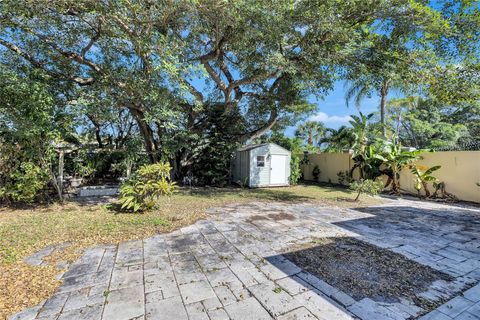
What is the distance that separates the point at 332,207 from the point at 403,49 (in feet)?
18.4

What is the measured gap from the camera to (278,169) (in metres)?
12.3

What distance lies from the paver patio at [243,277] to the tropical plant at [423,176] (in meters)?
4.08

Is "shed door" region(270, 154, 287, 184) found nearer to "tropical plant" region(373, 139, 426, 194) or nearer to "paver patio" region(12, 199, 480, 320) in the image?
"tropical plant" region(373, 139, 426, 194)

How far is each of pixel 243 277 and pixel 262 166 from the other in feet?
30.2

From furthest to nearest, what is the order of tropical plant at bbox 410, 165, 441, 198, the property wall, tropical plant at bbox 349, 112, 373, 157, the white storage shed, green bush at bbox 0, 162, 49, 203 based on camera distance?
the white storage shed → tropical plant at bbox 349, 112, 373, 157 → tropical plant at bbox 410, 165, 441, 198 → the property wall → green bush at bbox 0, 162, 49, 203

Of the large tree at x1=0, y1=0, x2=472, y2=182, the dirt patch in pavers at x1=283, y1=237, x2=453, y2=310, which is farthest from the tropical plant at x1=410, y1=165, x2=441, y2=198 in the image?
the dirt patch in pavers at x1=283, y1=237, x2=453, y2=310

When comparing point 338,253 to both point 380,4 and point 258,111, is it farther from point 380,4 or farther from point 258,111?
point 258,111

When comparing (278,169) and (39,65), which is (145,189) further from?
(278,169)

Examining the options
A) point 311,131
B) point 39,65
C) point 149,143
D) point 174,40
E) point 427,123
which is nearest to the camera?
point 174,40

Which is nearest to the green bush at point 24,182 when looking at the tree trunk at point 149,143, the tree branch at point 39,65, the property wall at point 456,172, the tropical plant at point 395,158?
the tree branch at point 39,65

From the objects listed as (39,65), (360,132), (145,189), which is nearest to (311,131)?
(360,132)

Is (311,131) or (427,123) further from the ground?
(311,131)

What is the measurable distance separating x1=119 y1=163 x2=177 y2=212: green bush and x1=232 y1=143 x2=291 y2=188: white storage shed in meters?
6.05

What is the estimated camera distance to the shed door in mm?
12164
